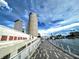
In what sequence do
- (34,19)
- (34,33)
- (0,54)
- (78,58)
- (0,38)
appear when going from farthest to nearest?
(34,19) < (34,33) < (78,58) < (0,38) < (0,54)

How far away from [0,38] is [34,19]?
127832 millimetres

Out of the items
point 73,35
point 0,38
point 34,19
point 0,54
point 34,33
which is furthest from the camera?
point 73,35

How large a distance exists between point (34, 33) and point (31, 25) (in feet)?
39.2

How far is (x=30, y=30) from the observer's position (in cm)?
12538

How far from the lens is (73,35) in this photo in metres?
199

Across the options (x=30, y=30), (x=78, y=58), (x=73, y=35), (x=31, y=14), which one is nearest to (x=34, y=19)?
(x=31, y=14)

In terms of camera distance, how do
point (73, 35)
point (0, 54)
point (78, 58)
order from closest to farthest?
1. point (0, 54)
2. point (78, 58)
3. point (73, 35)

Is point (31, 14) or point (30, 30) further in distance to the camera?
point (31, 14)

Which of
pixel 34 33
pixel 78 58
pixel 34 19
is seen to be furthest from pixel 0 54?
pixel 34 19

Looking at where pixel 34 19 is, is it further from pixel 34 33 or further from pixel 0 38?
pixel 0 38

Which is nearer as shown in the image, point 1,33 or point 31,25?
point 1,33

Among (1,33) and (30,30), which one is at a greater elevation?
(30,30)

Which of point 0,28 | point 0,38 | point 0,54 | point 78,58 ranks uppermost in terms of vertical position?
point 0,28

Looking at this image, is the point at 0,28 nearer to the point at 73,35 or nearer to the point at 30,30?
the point at 30,30
